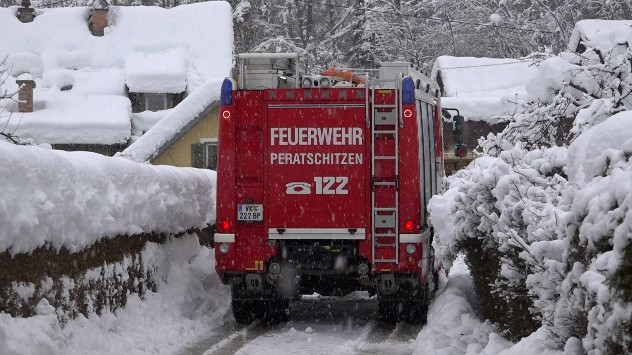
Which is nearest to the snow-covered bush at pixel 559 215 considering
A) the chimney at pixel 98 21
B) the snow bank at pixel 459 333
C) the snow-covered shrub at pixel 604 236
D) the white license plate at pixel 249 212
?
the snow-covered shrub at pixel 604 236

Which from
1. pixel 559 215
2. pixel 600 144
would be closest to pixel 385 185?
pixel 559 215

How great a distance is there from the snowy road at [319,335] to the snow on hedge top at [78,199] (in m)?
1.66

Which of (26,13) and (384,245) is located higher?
(26,13)

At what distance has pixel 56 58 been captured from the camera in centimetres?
3988

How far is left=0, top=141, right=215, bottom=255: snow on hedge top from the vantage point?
25.9 ft

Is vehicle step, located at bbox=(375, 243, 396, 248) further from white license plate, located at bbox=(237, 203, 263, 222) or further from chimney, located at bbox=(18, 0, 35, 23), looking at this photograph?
chimney, located at bbox=(18, 0, 35, 23)

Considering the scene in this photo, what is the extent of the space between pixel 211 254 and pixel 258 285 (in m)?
4.18

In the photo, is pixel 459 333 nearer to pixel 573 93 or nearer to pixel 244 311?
pixel 573 93

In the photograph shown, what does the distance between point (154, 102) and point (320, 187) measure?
26.9 m

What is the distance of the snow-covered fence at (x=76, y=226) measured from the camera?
7867 mm

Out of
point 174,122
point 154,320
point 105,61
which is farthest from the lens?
point 105,61

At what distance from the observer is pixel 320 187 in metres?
11.6

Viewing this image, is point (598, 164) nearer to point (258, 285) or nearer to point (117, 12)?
point (258, 285)

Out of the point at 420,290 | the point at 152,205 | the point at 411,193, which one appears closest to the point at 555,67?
the point at 411,193
